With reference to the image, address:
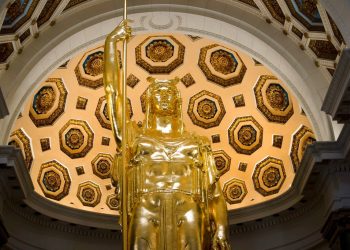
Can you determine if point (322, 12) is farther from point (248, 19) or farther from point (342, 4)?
point (248, 19)

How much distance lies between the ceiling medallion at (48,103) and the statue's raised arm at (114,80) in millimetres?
6496

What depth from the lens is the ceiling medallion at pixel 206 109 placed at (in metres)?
15.8

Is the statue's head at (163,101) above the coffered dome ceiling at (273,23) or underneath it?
underneath

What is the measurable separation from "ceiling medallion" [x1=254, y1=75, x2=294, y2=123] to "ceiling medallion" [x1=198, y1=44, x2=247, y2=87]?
0.52 metres

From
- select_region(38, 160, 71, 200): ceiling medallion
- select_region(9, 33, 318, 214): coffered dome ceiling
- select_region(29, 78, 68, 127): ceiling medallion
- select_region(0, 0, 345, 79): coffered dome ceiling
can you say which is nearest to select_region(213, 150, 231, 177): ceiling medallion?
select_region(9, 33, 318, 214): coffered dome ceiling

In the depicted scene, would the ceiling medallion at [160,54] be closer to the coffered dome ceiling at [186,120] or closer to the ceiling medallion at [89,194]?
the coffered dome ceiling at [186,120]

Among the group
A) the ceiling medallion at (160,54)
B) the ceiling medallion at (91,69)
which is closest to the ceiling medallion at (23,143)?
the ceiling medallion at (91,69)

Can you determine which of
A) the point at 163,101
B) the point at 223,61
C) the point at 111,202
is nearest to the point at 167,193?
the point at 163,101

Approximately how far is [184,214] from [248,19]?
5591mm

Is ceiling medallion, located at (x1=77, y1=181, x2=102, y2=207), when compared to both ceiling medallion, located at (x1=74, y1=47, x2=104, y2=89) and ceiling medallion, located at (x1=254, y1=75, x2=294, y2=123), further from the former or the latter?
ceiling medallion, located at (x1=254, y1=75, x2=294, y2=123)

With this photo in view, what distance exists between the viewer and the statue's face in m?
8.80

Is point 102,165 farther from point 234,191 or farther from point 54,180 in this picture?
point 234,191

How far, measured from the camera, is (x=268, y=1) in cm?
1170

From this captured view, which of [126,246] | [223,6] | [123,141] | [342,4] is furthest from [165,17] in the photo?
[126,246]
